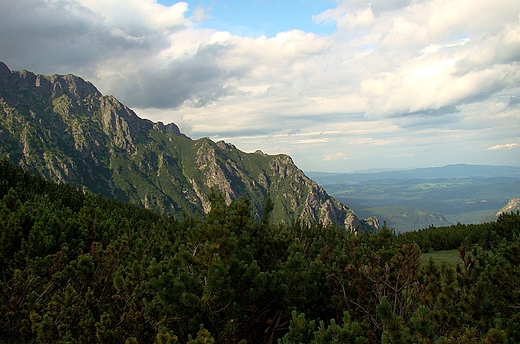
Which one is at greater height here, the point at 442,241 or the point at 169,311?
the point at 169,311

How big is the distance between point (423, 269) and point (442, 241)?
126ft

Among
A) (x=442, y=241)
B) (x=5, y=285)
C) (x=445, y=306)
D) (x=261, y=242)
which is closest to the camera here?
(x=445, y=306)

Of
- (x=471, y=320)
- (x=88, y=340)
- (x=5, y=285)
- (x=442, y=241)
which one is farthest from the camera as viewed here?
(x=442, y=241)

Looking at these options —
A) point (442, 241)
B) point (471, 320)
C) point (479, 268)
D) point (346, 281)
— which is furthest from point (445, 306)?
point (442, 241)

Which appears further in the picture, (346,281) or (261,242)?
(261,242)

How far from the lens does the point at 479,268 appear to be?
9.53 m

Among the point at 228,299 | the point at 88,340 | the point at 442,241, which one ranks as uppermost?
the point at 228,299

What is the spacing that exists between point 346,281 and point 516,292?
4.31m

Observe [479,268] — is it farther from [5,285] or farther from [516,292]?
[5,285]

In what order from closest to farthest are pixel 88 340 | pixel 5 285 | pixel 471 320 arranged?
pixel 471 320 → pixel 88 340 → pixel 5 285

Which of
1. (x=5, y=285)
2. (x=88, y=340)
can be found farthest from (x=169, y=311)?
(x=5, y=285)

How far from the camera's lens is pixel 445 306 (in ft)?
27.6

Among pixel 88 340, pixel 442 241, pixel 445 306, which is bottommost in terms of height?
pixel 442 241

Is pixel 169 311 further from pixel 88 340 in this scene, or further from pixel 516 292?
pixel 516 292
